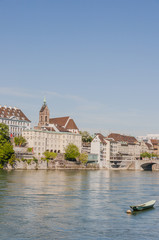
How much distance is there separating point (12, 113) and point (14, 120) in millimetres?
3188

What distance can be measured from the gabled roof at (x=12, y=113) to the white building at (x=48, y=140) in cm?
795

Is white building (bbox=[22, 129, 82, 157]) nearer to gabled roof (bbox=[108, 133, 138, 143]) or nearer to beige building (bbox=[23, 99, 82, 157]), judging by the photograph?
beige building (bbox=[23, 99, 82, 157])

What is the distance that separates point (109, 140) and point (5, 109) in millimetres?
51543

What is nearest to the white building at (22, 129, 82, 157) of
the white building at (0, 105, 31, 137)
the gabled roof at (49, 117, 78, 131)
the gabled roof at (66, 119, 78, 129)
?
the white building at (0, 105, 31, 137)

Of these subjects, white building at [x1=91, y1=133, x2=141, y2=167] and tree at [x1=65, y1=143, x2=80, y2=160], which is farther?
white building at [x1=91, y1=133, x2=141, y2=167]

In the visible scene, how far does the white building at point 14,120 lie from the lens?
146 metres

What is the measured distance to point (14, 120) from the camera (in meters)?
149

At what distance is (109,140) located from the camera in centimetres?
17738

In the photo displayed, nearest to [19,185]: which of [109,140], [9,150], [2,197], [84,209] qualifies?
[2,197]

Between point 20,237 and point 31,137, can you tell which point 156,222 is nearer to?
point 20,237

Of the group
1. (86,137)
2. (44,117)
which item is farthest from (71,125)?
(86,137)

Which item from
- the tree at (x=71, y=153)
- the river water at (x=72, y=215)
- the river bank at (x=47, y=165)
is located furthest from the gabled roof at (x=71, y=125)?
the river water at (x=72, y=215)

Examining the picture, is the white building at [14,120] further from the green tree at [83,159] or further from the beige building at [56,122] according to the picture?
the green tree at [83,159]

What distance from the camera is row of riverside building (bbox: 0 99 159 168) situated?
14688 centimetres
